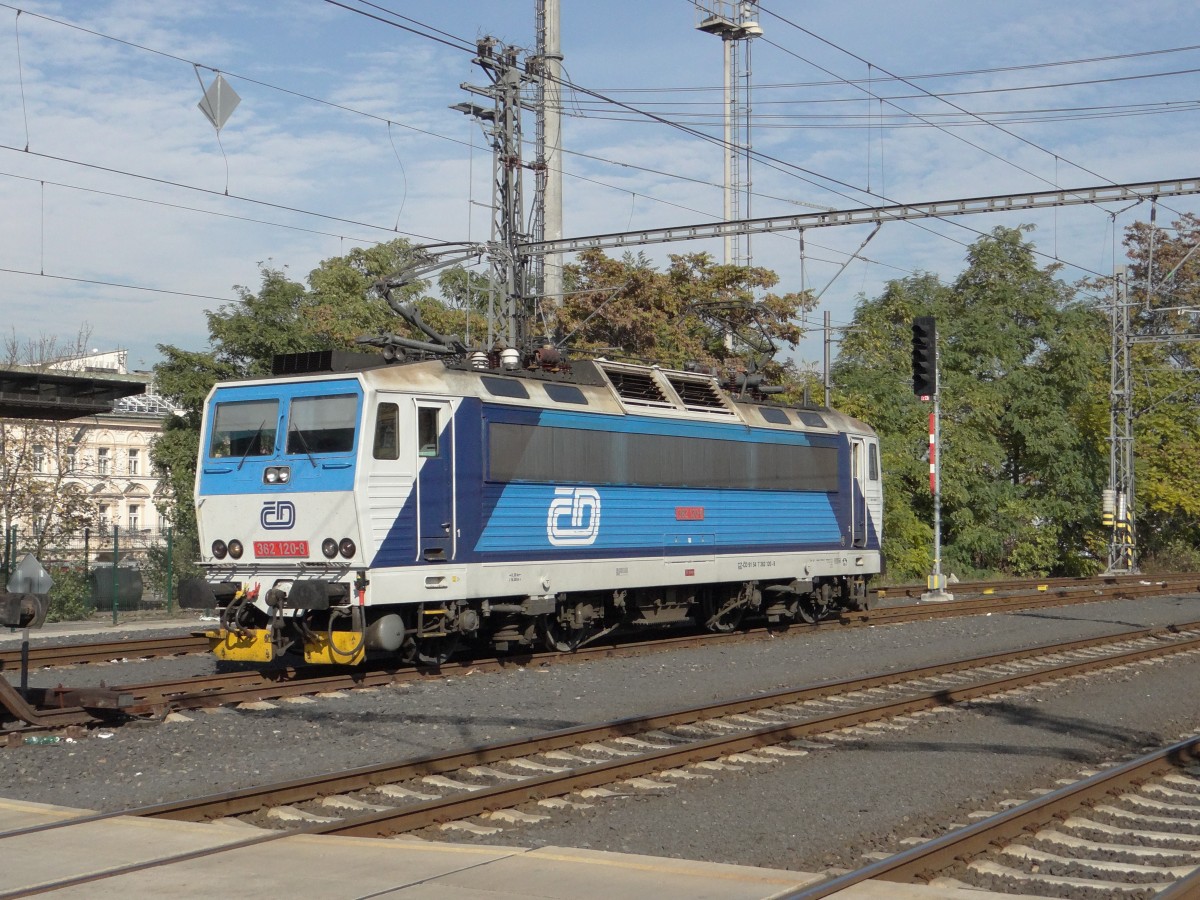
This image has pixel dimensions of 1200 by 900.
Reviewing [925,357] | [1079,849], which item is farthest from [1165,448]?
[1079,849]

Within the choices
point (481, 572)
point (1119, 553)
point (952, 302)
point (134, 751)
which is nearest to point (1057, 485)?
point (1119, 553)

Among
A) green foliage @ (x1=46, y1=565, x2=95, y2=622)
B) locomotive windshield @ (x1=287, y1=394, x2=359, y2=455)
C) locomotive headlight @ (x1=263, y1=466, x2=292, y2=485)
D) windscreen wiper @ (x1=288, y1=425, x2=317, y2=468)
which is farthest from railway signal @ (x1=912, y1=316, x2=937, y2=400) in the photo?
green foliage @ (x1=46, y1=565, x2=95, y2=622)

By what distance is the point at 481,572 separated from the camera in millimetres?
15281

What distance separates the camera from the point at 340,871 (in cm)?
663

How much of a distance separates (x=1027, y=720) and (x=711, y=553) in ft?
23.5

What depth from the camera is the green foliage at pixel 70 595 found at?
23.8 metres

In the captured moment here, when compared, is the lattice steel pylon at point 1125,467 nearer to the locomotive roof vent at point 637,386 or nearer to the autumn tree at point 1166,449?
the autumn tree at point 1166,449

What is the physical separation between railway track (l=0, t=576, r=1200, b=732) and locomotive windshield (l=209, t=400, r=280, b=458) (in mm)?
2216

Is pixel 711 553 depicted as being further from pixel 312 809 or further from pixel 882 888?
pixel 882 888

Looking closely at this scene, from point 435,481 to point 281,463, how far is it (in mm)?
1706

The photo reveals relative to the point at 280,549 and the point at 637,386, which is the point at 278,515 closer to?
the point at 280,549

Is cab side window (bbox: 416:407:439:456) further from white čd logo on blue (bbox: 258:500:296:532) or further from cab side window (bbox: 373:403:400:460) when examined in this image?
white čd logo on blue (bbox: 258:500:296:532)

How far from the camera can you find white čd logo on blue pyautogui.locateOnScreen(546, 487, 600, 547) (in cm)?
1644

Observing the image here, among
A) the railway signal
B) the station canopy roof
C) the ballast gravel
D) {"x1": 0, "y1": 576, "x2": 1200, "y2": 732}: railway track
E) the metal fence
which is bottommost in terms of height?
the ballast gravel
